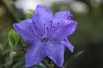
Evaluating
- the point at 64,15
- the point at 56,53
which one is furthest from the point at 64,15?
the point at 56,53

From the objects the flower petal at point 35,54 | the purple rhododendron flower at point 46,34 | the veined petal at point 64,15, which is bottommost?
the flower petal at point 35,54

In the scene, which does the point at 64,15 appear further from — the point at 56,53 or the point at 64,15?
the point at 56,53

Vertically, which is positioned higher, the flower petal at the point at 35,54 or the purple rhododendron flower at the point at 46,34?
the purple rhododendron flower at the point at 46,34

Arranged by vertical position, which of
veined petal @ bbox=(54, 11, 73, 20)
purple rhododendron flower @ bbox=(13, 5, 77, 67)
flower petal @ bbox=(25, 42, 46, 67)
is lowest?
flower petal @ bbox=(25, 42, 46, 67)

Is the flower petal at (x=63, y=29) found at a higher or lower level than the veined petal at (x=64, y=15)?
lower
